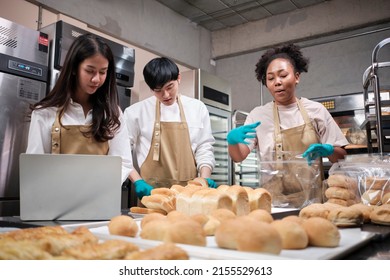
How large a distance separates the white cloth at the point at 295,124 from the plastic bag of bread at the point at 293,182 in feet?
1.45

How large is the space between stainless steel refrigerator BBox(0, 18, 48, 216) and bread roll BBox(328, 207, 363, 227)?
6.33 ft

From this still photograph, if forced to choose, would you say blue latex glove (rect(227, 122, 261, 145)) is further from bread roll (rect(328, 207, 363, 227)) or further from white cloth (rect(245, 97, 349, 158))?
bread roll (rect(328, 207, 363, 227))

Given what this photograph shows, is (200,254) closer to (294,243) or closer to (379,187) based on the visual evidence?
(294,243)

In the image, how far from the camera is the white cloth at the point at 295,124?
1.79 m

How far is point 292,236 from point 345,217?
32cm

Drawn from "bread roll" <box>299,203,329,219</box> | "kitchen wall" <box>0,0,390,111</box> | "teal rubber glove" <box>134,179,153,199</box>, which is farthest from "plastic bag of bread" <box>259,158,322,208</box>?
"kitchen wall" <box>0,0,390,111</box>

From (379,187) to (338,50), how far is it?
3.81 meters

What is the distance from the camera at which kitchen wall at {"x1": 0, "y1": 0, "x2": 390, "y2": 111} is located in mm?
3990

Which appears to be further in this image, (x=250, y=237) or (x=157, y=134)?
(x=157, y=134)

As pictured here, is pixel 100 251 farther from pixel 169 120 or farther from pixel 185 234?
pixel 169 120

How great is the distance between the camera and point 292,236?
61cm

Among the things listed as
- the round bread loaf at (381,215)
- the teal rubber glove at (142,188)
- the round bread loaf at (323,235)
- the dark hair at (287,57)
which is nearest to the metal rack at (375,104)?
the dark hair at (287,57)

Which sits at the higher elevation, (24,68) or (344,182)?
(24,68)

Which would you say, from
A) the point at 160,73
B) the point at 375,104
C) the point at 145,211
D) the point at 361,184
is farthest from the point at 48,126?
the point at 375,104
